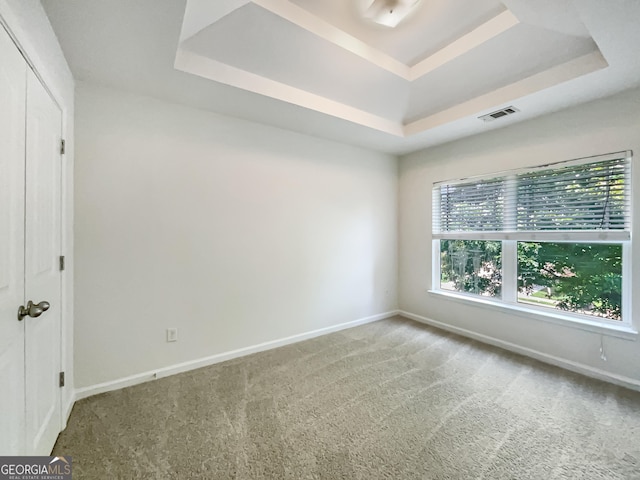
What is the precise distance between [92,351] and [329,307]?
2395 millimetres

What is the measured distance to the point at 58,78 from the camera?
66.2 inches

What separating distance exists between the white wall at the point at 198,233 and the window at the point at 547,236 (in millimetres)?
1478

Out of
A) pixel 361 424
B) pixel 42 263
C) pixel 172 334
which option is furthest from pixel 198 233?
pixel 361 424

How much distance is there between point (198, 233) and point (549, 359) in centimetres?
376

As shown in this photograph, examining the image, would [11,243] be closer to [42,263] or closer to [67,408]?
[42,263]

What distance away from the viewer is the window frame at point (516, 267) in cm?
235

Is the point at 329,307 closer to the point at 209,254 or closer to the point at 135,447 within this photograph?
the point at 209,254

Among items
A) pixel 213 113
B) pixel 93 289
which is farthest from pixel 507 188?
pixel 93 289

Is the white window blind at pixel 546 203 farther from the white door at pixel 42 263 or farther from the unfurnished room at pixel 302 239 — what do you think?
the white door at pixel 42 263

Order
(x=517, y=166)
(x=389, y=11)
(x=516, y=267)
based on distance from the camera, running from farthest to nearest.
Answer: (x=516, y=267) → (x=517, y=166) → (x=389, y=11)

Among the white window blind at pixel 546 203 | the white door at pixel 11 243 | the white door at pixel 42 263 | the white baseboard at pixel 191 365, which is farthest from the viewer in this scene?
the white window blind at pixel 546 203

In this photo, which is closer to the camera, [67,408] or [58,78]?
[58,78]

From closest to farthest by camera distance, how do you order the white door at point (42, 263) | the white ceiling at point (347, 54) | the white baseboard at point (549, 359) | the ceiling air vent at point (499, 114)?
the white door at point (42, 263), the white ceiling at point (347, 54), the white baseboard at point (549, 359), the ceiling air vent at point (499, 114)

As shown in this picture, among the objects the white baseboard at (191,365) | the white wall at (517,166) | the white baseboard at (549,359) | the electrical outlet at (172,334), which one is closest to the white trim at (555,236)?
the white wall at (517,166)
